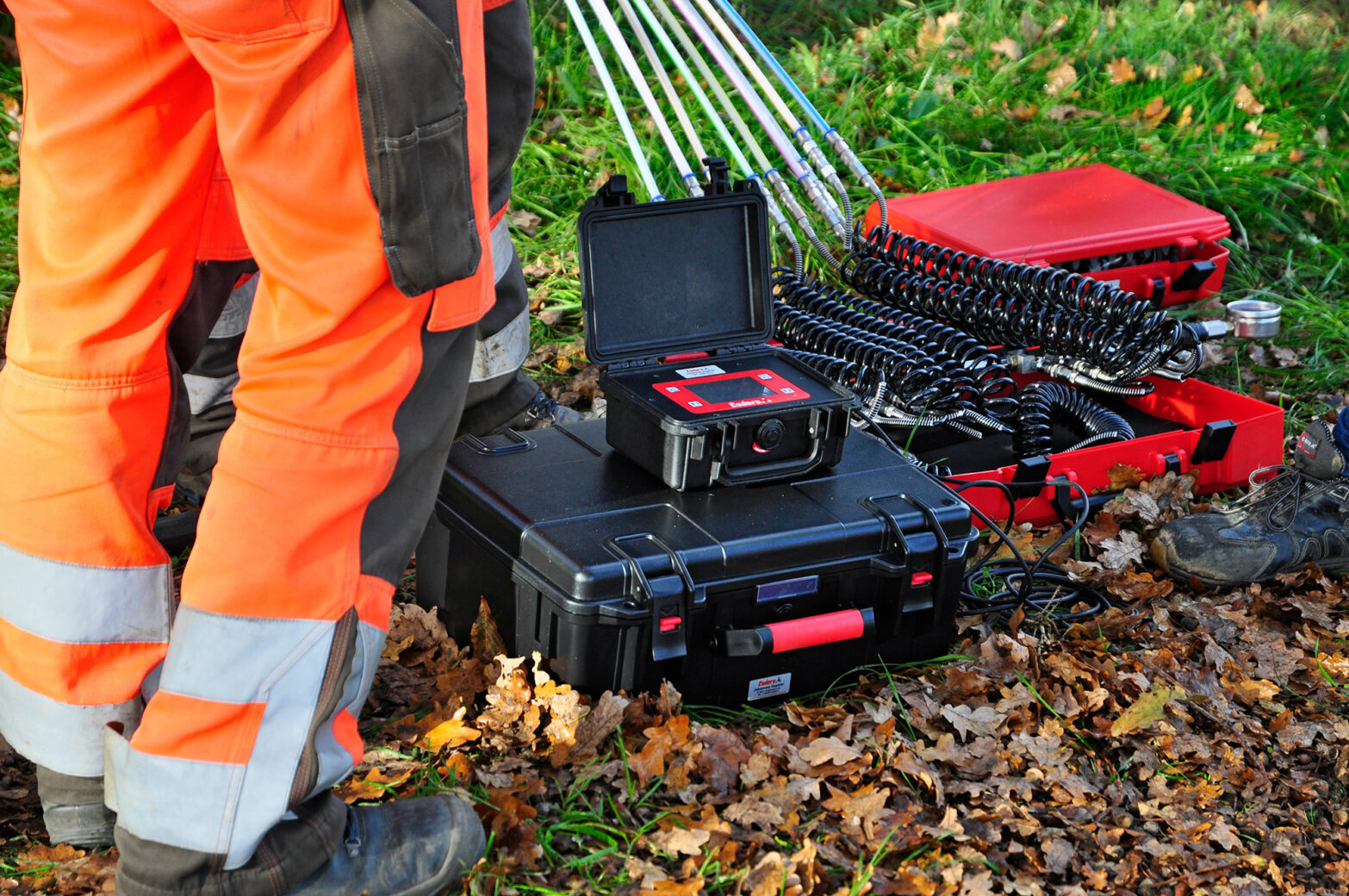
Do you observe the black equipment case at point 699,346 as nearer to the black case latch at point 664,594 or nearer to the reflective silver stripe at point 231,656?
the black case latch at point 664,594

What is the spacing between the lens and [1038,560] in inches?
120

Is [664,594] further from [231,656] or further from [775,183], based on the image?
[775,183]

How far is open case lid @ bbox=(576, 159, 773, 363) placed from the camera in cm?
276

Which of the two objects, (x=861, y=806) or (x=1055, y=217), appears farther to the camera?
(x=1055, y=217)

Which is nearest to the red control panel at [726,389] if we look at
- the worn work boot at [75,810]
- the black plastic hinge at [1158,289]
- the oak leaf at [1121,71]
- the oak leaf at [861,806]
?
the oak leaf at [861,806]

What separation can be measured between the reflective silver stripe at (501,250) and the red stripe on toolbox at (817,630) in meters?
1.06

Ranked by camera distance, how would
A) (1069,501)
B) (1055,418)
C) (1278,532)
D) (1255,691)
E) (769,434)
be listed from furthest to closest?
(1055,418)
(1069,501)
(1278,532)
(1255,691)
(769,434)

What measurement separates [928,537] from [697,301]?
75cm

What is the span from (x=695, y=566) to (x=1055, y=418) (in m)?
1.74

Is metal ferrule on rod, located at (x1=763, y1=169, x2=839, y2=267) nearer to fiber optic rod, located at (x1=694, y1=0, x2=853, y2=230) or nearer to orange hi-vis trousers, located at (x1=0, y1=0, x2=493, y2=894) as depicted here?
fiber optic rod, located at (x1=694, y1=0, x2=853, y2=230)

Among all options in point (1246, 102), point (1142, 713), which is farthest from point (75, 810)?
point (1246, 102)

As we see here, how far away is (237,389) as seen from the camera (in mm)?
1766

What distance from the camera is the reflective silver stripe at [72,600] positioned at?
1.90 metres

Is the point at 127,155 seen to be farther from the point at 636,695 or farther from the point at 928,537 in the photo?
the point at 928,537
